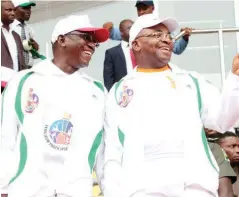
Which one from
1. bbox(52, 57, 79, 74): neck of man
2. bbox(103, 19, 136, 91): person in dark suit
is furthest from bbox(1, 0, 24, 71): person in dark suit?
bbox(52, 57, 79, 74): neck of man

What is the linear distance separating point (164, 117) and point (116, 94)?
40 centimetres

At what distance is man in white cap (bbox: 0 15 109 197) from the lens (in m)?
3.99

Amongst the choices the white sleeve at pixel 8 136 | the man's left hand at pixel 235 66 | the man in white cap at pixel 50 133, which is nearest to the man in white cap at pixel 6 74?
the man in white cap at pixel 50 133

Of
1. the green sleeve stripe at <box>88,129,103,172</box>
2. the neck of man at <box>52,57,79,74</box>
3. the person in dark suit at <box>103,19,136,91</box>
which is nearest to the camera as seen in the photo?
the green sleeve stripe at <box>88,129,103,172</box>

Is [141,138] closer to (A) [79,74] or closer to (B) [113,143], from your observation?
(B) [113,143]

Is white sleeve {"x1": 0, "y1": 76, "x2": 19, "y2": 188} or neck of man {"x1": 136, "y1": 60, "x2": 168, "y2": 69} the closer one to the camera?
white sleeve {"x1": 0, "y1": 76, "x2": 19, "y2": 188}

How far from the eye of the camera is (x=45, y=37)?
8086mm

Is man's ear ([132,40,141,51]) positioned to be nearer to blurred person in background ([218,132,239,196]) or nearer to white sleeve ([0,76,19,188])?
white sleeve ([0,76,19,188])

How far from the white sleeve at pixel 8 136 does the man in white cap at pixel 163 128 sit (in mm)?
535

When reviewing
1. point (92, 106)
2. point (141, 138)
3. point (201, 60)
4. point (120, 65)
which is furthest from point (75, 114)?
point (201, 60)

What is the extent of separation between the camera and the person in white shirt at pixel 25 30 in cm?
653

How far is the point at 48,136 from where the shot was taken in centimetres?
406

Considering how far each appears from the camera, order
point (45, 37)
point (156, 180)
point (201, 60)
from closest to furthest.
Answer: point (156, 180) → point (201, 60) → point (45, 37)

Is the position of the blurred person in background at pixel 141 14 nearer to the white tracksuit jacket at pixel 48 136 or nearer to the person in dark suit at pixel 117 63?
the person in dark suit at pixel 117 63
